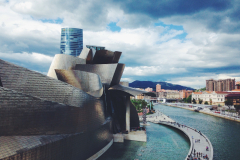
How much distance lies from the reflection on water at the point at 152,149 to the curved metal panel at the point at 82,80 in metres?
8.08

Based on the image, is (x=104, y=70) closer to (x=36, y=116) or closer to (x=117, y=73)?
(x=117, y=73)

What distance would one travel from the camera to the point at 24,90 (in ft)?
48.8

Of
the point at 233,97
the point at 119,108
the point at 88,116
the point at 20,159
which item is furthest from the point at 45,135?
the point at 233,97

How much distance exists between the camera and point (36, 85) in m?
15.4

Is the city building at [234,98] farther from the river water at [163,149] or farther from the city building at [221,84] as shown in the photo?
the city building at [221,84]

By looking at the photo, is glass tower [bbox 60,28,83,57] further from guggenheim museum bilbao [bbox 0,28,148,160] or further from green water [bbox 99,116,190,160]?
guggenheim museum bilbao [bbox 0,28,148,160]

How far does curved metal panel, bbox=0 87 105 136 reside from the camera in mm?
12719

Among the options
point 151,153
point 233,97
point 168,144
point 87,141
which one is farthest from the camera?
point 233,97

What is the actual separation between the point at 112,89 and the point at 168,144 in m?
12.2

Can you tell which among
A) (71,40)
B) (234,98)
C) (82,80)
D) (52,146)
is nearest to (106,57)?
(82,80)

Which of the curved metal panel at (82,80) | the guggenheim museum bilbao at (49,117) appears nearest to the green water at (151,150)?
the guggenheim museum bilbao at (49,117)

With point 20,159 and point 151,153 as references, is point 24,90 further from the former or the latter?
point 151,153

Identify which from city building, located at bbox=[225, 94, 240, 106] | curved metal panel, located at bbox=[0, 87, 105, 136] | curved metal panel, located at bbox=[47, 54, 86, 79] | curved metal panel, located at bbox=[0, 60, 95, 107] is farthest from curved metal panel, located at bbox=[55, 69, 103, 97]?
city building, located at bbox=[225, 94, 240, 106]

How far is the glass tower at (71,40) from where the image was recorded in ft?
568
